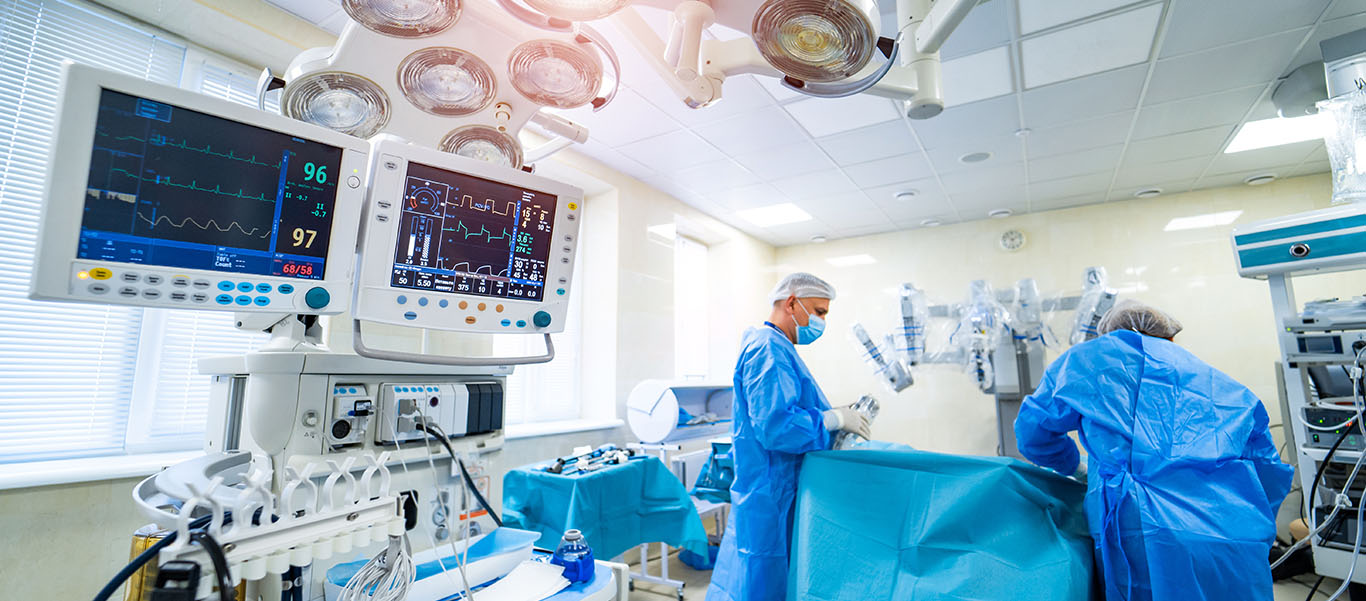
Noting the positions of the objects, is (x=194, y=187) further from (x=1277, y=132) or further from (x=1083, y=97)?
(x=1277, y=132)

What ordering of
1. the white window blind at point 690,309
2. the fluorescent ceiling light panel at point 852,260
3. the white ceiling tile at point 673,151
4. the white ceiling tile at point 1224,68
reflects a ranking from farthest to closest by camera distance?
the fluorescent ceiling light panel at point 852,260 → the white window blind at point 690,309 → the white ceiling tile at point 673,151 → the white ceiling tile at point 1224,68

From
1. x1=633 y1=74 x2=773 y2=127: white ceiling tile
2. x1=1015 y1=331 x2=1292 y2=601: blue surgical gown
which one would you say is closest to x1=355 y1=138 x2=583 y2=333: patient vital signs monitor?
x1=1015 y1=331 x2=1292 y2=601: blue surgical gown

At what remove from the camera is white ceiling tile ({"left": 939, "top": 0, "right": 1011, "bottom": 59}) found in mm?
2354

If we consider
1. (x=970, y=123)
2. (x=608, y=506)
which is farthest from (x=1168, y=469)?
(x=970, y=123)

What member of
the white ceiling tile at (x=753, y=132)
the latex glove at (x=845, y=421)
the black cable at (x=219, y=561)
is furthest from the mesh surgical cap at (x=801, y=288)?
the black cable at (x=219, y=561)

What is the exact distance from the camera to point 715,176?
165 inches

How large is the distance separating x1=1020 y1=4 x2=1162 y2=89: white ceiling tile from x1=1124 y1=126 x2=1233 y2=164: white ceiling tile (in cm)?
121

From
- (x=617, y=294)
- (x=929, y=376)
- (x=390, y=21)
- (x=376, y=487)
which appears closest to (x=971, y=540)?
(x=376, y=487)

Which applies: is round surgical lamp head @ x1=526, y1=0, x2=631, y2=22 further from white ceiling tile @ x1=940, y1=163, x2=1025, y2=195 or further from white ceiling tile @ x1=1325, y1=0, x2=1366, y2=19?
white ceiling tile @ x1=940, y1=163, x2=1025, y2=195

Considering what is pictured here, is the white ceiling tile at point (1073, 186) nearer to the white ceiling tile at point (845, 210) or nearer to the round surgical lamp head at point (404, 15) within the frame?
the white ceiling tile at point (845, 210)

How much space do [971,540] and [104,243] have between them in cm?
189

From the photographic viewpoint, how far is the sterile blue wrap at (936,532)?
1472mm

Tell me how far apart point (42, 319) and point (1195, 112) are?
5219mm

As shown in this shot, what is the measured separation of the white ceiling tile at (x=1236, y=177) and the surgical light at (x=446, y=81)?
5.15 metres
